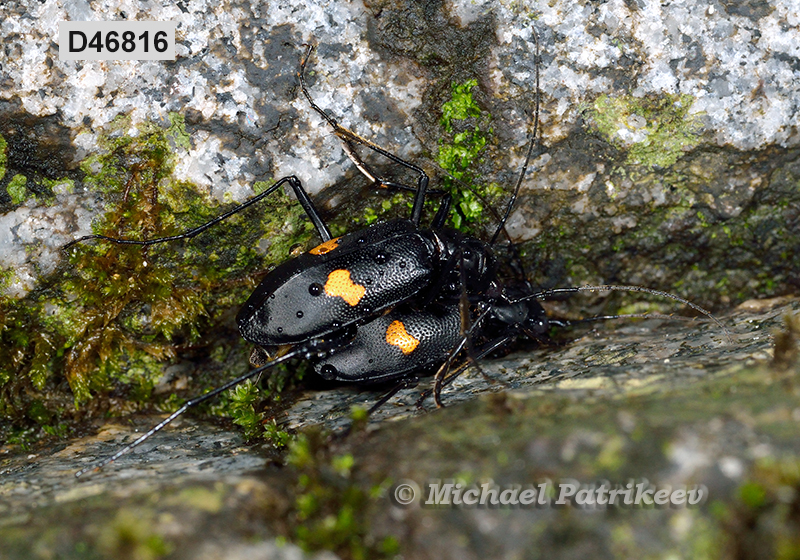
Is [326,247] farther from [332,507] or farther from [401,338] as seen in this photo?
[332,507]

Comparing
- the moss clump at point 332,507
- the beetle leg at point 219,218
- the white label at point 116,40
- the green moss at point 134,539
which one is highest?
the white label at point 116,40

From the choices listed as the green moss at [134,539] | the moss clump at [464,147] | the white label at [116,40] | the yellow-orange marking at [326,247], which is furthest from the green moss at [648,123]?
the green moss at [134,539]

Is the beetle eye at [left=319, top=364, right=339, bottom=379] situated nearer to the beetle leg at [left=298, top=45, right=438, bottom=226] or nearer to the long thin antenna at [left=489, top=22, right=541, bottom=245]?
the beetle leg at [left=298, top=45, right=438, bottom=226]

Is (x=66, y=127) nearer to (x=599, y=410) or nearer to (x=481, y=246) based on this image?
(x=481, y=246)

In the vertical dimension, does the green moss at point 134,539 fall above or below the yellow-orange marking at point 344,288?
below

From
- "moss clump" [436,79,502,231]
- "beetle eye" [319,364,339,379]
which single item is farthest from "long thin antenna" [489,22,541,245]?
"beetle eye" [319,364,339,379]

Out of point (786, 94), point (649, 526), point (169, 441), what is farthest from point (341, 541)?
point (786, 94)

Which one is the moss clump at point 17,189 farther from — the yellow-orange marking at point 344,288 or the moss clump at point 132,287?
the yellow-orange marking at point 344,288
